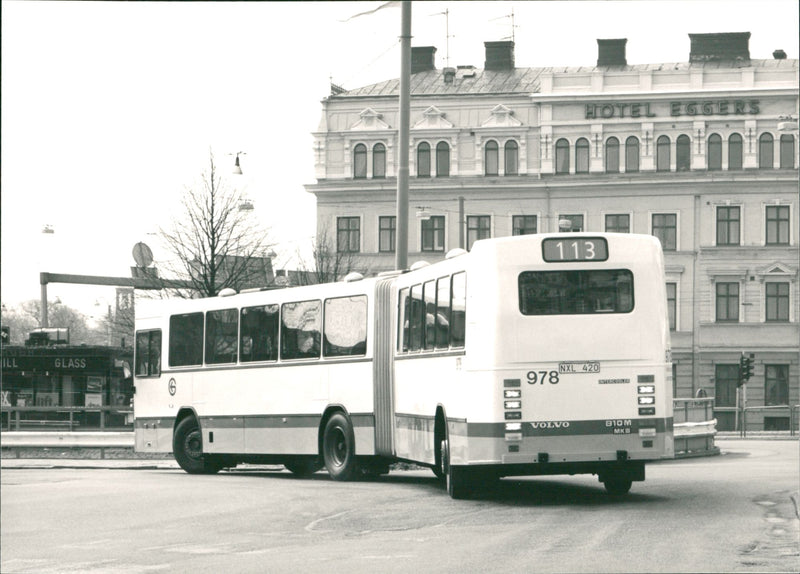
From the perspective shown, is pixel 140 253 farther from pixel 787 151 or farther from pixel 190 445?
pixel 787 151

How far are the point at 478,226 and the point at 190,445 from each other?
3807 cm

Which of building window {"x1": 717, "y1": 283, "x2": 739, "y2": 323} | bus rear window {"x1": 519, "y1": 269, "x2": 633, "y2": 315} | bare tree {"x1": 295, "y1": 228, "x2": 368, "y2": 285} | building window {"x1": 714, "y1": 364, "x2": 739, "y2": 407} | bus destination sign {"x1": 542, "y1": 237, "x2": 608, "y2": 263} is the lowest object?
building window {"x1": 714, "y1": 364, "x2": 739, "y2": 407}

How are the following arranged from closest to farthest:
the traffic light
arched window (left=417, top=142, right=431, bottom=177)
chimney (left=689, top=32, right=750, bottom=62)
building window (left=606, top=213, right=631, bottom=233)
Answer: chimney (left=689, top=32, right=750, bottom=62), the traffic light, building window (left=606, top=213, right=631, bottom=233), arched window (left=417, top=142, right=431, bottom=177)

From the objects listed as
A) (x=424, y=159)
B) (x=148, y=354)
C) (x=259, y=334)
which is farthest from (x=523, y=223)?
(x=259, y=334)

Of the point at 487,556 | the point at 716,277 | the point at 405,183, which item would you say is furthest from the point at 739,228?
the point at 487,556

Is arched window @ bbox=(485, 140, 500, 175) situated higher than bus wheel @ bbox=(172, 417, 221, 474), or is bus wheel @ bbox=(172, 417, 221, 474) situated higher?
arched window @ bbox=(485, 140, 500, 175)

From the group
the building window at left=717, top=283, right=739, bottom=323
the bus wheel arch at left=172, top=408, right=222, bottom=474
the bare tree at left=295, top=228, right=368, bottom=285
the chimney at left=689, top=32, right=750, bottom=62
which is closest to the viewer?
the chimney at left=689, top=32, right=750, bottom=62

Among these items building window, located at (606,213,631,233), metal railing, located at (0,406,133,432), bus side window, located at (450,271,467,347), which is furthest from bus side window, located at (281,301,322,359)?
building window, located at (606,213,631,233)

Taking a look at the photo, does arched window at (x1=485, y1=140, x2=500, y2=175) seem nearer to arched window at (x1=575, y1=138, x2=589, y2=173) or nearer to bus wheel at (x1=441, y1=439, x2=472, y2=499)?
arched window at (x1=575, y1=138, x2=589, y2=173)

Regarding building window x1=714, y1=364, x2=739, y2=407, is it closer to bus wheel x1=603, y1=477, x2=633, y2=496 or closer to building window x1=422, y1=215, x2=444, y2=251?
building window x1=422, y1=215, x2=444, y2=251

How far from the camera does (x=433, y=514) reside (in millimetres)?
13633

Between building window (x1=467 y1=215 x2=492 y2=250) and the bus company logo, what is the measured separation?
4580 centimetres

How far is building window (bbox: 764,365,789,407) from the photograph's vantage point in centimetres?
3831

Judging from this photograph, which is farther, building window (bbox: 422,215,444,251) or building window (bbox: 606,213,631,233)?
building window (bbox: 422,215,444,251)
